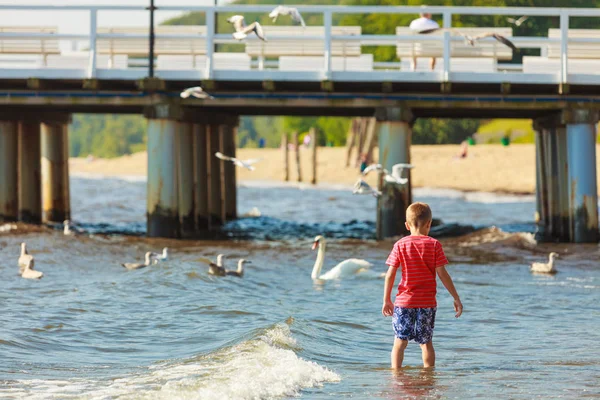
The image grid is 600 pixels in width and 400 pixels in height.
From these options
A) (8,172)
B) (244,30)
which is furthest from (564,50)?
(8,172)

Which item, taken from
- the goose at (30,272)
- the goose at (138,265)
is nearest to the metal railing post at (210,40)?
the goose at (138,265)

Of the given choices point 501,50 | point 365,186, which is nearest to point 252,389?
point 365,186

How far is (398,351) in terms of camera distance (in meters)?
10.2

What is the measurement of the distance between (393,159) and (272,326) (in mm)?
12224

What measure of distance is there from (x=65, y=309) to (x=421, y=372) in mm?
5993

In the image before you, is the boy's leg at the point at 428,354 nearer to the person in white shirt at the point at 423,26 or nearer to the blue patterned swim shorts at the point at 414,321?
the blue patterned swim shorts at the point at 414,321

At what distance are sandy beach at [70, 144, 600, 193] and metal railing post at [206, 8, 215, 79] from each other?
106 feet

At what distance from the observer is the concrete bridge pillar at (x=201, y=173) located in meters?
29.0

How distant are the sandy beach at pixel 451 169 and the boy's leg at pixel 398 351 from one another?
45.7 meters

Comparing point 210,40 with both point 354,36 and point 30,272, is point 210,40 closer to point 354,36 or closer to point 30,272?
point 354,36

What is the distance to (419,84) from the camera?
25281mm

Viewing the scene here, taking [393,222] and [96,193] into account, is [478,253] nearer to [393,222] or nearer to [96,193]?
[393,222]

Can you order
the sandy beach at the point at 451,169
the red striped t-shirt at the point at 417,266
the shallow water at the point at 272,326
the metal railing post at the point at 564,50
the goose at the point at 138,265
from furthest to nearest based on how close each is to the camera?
the sandy beach at the point at 451,169
the metal railing post at the point at 564,50
the goose at the point at 138,265
the shallow water at the point at 272,326
the red striped t-shirt at the point at 417,266

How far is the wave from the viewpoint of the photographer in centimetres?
943
